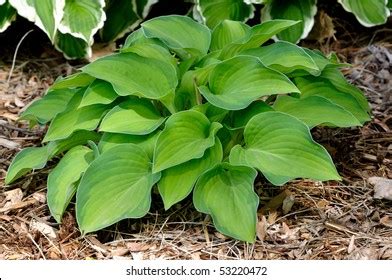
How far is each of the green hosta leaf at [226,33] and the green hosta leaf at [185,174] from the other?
0.54 metres

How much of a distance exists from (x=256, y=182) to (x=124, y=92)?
673 millimetres

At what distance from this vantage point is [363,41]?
4227 millimetres

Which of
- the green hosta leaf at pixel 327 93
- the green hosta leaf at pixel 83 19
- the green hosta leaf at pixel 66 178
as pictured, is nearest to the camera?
the green hosta leaf at pixel 66 178

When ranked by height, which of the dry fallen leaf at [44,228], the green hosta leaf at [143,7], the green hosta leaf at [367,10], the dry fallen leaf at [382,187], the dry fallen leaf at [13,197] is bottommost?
the dry fallen leaf at [382,187]

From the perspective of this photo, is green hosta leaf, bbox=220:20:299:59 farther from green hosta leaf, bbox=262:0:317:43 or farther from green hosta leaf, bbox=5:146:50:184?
green hosta leaf, bbox=262:0:317:43

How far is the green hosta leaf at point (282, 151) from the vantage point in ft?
8.91

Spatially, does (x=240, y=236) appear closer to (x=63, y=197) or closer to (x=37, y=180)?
(x=63, y=197)

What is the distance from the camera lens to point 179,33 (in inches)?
123

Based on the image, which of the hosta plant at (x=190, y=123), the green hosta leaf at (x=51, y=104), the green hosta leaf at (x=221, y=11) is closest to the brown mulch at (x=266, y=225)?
the hosta plant at (x=190, y=123)

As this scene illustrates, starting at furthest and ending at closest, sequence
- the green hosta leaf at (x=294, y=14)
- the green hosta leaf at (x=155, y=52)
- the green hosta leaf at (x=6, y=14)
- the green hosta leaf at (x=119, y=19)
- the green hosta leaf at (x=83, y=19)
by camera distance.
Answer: the green hosta leaf at (x=119, y=19)
the green hosta leaf at (x=294, y=14)
the green hosta leaf at (x=6, y=14)
the green hosta leaf at (x=83, y=19)
the green hosta leaf at (x=155, y=52)

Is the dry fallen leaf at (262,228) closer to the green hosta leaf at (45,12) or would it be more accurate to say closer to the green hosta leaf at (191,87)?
the green hosta leaf at (191,87)

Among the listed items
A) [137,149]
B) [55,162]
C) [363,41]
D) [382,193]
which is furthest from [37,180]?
[363,41]

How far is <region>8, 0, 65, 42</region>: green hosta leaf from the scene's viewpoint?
3.59 metres

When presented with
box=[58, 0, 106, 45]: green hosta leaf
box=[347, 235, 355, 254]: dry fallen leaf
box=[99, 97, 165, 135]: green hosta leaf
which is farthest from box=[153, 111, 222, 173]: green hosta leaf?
box=[58, 0, 106, 45]: green hosta leaf
